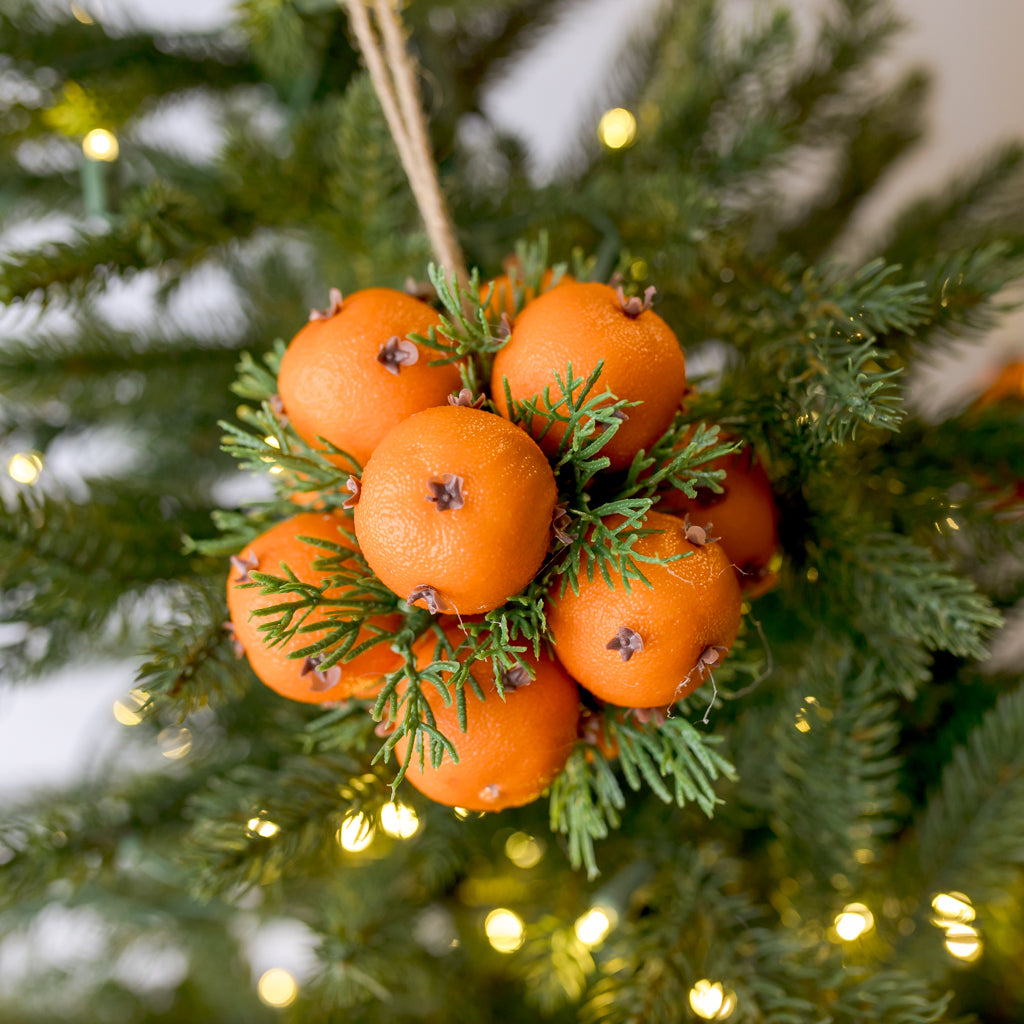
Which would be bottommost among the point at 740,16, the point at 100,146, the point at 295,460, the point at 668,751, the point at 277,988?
the point at 277,988

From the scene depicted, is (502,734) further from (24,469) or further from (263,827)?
(24,469)

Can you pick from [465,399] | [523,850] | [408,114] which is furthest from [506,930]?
[408,114]

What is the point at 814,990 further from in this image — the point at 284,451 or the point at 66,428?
the point at 66,428

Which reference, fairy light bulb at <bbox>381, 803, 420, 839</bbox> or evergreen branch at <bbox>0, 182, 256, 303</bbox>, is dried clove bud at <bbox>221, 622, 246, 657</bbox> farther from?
evergreen branch at <bbox>0, 182, 256, 303</bbox>

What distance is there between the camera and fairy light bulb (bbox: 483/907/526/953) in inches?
21.5

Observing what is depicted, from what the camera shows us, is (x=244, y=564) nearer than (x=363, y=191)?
Yes

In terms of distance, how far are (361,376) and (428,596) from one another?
0.10m

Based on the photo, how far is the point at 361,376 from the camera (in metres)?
0.31

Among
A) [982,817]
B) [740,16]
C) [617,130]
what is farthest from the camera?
[740,16]

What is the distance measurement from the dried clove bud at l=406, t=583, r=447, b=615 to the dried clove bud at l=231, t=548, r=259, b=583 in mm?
90

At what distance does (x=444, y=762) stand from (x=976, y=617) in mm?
246

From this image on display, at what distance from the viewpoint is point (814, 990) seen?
1.38 feet

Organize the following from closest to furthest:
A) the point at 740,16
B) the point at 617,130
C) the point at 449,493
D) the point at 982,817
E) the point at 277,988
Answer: the point at 449,493
the point at 982,817
the point at 617,130
the point at 277,988
the point at 740,16

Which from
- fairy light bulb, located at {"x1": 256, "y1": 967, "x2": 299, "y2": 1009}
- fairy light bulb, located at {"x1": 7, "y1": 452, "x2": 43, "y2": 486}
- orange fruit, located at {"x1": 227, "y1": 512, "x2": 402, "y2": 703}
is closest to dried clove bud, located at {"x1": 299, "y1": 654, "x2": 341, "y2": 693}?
orange fruit, located at {"x1": 227, "y1": 512, "x2": 402, "y2": 703}
